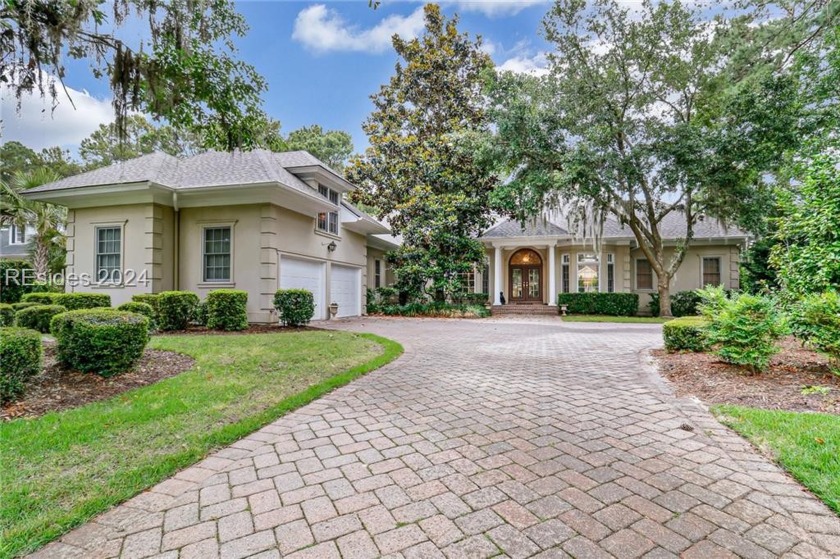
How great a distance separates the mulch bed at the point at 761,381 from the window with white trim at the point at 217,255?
10623mm

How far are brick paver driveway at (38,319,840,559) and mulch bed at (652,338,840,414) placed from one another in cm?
85

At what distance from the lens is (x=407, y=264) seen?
56.1ft

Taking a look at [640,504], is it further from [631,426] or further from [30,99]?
[30,99]

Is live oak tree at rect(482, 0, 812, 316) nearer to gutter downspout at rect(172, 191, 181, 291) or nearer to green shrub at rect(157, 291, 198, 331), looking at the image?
gutter downspout at rect(172, 191, 181, 291)

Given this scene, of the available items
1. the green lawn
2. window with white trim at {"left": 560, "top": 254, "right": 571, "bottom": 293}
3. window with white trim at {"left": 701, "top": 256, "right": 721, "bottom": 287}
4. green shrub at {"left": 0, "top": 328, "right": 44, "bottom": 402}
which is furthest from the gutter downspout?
window with white trim at {"left": 701, "top": 256, "right": 721, "bottom": 287}

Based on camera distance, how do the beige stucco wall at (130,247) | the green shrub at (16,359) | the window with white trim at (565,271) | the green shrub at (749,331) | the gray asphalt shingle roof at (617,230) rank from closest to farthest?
the green shrub at (16,359), the green shrub at (749,331), the beige stucco wall at (130,247), the gray asphalt shingle roof at (617,230), the window with white trim at (565,271)

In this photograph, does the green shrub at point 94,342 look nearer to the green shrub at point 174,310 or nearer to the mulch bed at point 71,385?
the mulch bed at point 71,385

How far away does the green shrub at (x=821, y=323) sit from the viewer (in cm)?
467

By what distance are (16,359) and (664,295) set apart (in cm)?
1838

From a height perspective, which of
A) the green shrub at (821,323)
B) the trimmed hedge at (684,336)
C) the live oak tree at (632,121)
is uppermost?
the live oak tree at (632,121)

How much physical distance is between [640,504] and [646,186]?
48.0 ft

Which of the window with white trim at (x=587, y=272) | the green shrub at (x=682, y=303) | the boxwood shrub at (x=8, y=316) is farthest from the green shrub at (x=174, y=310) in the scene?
the green shrub at (x=682, y=303)

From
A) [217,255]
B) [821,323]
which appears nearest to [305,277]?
[217,255]

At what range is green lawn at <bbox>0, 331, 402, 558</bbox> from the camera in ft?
7.30
